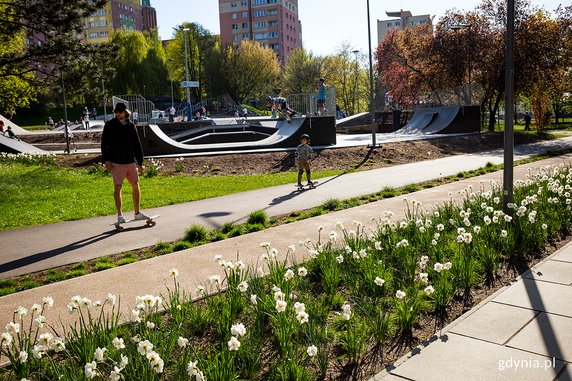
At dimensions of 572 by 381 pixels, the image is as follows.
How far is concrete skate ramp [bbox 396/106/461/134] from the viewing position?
31.4 m

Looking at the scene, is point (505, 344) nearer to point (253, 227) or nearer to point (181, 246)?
point (181, 246)

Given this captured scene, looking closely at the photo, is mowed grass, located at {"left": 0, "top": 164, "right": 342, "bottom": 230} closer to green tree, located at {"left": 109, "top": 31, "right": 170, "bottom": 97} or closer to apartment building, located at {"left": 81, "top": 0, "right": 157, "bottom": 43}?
green tree, located at {"left": 109, "top": 31, "right": 170, "bottom": 97}

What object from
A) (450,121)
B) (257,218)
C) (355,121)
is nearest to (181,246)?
(257,218)

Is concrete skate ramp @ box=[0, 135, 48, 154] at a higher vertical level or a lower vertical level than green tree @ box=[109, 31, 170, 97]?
lower

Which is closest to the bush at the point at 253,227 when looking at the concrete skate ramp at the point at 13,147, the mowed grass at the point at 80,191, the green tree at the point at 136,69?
the mowed grass at the point at 80,191

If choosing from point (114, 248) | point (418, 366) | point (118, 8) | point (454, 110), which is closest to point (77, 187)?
point (114, 248)

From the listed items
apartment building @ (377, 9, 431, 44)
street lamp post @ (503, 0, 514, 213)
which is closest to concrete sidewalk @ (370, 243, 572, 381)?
street lamp post @ (503, 0, 514, 213)

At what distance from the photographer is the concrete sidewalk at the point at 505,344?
130 inches

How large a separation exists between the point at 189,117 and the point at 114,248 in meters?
38.5

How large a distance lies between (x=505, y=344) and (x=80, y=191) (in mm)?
12054

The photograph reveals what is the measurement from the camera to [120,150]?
860 cm

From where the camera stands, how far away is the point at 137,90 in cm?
7419

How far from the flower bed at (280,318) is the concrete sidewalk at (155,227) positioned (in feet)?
7.64

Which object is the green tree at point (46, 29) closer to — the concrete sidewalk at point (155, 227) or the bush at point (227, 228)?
the concrete sidewalk at point (155, 227)
